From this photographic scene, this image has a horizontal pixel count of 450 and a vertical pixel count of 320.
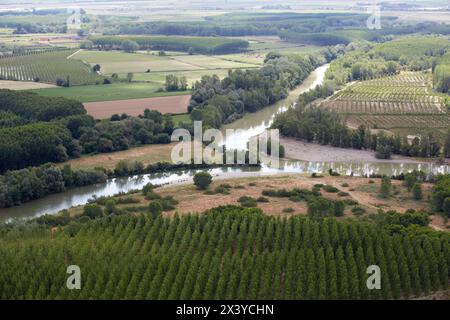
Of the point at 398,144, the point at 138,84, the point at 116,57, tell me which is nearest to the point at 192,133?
the point at 398,144

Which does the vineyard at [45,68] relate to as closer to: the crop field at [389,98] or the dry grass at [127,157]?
the dry grass at [127,157]

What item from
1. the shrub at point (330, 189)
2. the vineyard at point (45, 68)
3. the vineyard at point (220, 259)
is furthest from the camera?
the vineyard at point (45, 68)

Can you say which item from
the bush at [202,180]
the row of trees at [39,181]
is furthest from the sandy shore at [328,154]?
the row of trees at [39,181]

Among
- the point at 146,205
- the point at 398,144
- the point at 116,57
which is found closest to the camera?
the point at 146,205

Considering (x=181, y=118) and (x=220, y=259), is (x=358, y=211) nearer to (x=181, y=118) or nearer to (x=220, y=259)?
(x=220, y=259)

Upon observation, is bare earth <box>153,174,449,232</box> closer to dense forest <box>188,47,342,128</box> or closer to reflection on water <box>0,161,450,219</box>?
reflection on water <box>0,161,450,219</box>

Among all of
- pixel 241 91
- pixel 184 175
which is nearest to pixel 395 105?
pixel 241 91

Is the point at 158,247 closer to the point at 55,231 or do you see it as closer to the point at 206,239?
the point at 206,239
